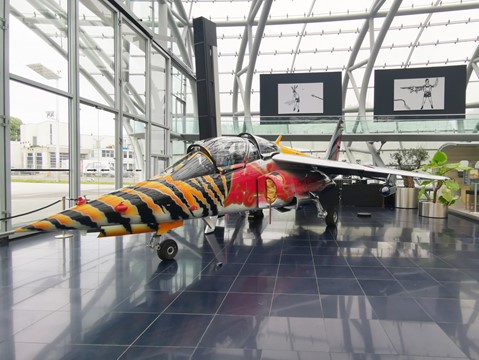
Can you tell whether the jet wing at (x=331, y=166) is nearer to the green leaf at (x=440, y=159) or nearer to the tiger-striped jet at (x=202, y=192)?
the tiger-striped jet at (x=202, y=192)

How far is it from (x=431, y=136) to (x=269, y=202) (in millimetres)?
16066

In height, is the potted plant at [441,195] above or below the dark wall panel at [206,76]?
below

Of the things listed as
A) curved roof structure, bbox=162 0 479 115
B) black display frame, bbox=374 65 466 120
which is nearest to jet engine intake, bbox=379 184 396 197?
black display frame, bbox=374 65 466 120

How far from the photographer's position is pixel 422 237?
823 centimetres

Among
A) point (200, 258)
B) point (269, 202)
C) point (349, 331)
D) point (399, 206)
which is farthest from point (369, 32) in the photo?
point (349, 331)

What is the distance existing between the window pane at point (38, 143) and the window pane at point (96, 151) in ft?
1.79

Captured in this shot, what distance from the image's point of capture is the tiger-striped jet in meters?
4.34

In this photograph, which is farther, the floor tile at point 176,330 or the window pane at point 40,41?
the window pane at point 40,41

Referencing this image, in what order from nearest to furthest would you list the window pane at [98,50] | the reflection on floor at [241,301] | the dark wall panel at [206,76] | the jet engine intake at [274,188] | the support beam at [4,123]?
the reflection on floor at [241,301] < the jet engine intake at [274,188] < the support beam at [4,123] < the window pane at [98,50] < the dark wall panel at [206,76]

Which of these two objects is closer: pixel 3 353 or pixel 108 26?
pixel 3 353

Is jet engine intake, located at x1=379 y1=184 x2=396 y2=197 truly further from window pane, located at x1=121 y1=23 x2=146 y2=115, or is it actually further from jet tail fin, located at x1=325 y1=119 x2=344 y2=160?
window pane, located at x1=121 y1=23 x2=146 y2=115

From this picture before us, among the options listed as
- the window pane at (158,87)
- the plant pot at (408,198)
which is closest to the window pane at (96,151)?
the window pane at (158,87)

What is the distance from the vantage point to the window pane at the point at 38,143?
27.1ft

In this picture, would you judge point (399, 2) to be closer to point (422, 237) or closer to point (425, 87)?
point (425, 87)
